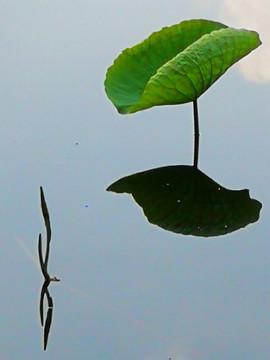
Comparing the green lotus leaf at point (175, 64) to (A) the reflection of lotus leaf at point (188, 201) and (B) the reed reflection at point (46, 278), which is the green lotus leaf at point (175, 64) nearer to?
(A) the reflection of lotus leaf at point (188, 201)

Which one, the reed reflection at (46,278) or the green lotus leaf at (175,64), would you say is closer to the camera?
the reed reflection at (46,278)

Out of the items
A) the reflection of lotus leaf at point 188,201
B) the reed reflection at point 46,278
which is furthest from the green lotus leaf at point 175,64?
the reed reflection at point 46,278

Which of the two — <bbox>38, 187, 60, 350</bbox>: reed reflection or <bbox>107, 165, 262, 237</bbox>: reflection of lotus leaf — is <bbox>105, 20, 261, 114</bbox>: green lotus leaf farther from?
<bbox>38, 187, 60, 350</bbox>: reed reflection

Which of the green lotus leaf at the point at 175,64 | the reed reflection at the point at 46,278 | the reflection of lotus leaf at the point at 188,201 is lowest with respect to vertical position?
the reed reflection at the point at 46,278

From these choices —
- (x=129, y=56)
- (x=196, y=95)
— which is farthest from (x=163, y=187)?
(x=129, y=56)

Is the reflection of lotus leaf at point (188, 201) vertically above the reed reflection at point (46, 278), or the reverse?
the reflection of lotus leaf at point (188, 201)
